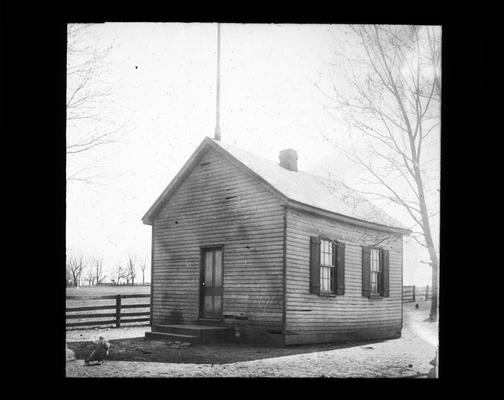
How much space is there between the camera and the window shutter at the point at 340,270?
13383mm

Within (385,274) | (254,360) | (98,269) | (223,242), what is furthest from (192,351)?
(385,274)

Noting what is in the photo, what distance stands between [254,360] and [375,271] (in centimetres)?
617

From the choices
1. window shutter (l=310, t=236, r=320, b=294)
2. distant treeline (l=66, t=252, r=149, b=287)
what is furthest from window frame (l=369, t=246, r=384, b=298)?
distant treeline (l=66, t=252, r=149, b=287)

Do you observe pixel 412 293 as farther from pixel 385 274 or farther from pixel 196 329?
pixel 196 329

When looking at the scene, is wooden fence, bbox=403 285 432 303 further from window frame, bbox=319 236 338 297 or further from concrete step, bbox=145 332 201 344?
concrete step, bbox=145 332 201 344

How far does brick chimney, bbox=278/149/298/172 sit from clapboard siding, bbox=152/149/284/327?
2575mm

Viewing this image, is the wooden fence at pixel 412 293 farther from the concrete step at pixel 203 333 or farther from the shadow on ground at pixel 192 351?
the concrete step at pixel 203 333

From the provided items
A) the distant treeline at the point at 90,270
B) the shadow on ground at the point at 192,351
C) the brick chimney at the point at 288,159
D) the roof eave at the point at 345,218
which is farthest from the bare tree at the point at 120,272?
the roof eave at the point at 345,218

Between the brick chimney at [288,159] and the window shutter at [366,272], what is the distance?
3383 millimetres
